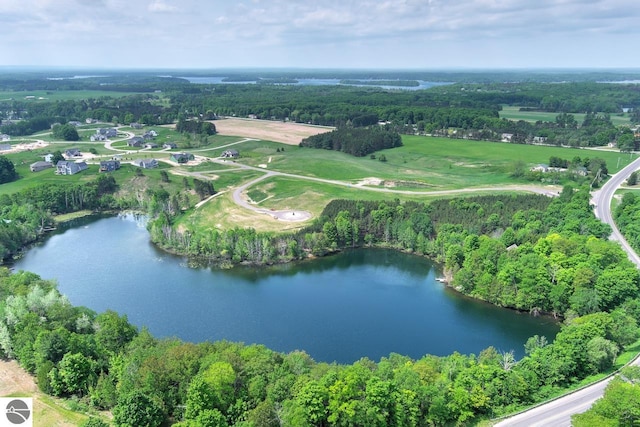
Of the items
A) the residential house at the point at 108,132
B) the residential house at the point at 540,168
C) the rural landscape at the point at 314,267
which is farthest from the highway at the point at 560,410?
the residential house at the point at 108,132

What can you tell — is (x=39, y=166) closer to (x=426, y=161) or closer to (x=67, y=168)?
(x=67, y=168)

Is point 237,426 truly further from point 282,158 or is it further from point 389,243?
point 282,158

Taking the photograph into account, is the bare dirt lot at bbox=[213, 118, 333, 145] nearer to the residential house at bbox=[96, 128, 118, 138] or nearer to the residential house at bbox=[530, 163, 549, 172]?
the residential house at bbox=[96, 128, 118, 138]

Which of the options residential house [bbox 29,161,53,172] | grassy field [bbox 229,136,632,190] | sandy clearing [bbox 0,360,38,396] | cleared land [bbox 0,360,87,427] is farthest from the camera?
residential house [bbox 29,161,53,172]

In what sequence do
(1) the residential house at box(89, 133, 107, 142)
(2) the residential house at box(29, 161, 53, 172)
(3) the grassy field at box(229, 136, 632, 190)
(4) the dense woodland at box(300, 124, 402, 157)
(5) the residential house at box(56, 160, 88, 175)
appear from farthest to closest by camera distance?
(1) the residential house at box(89, 133, 107, 142)
(4) the dense woodland at box(300, 124, 402, 157)
(2) the residential house at box(29, 161, 53, 172)
(5) the residential house at box(56, 160, 88, 175)
(3) the grassy field at box(229, 136, 632, 190)

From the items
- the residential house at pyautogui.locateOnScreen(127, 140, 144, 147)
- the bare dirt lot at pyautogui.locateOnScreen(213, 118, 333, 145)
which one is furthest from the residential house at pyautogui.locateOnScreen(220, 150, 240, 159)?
Answer: the residential house at pyautogui.locateOnScreen(127, 140, 144, 147)

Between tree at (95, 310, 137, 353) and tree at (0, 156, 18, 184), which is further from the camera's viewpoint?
tree at (0, 156, 18, 184)
